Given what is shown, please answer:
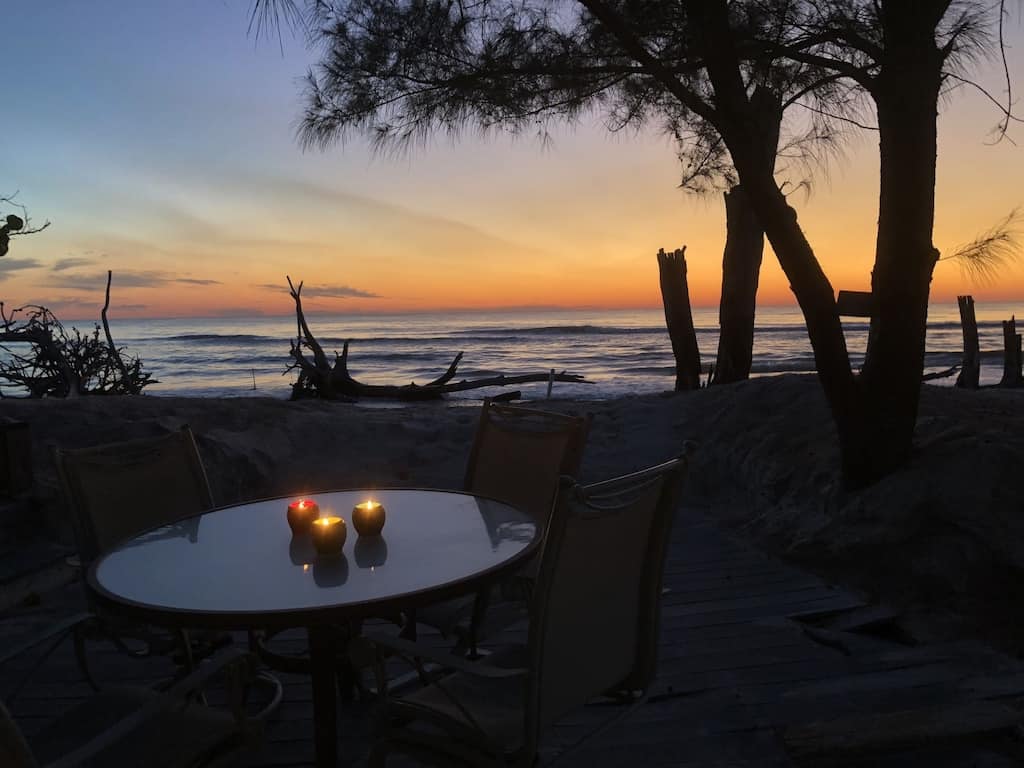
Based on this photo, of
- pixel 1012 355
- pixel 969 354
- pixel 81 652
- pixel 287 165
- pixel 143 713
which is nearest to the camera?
pixel 143 713

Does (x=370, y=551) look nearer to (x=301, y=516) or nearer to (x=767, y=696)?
(x=301, y=516)

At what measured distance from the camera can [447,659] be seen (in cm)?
139

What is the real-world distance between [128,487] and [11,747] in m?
1.63

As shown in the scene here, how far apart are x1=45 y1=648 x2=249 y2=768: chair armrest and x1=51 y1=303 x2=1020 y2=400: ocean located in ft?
38.9

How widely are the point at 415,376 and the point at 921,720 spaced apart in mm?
21443

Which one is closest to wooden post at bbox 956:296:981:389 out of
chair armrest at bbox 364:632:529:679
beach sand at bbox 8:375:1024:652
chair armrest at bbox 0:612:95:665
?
beach sand at bbox 8:375:1024:652

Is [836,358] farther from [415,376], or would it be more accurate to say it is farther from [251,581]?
[415,376]

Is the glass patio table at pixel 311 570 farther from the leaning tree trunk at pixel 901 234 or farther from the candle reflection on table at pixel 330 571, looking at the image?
the leaning tree trunk at pixel 901 234

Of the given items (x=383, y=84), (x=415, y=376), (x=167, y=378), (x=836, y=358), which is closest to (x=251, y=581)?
(x=836, y=358)

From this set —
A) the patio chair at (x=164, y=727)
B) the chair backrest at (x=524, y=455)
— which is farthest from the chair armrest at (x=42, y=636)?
the chair backrest at (x=524, y=455)

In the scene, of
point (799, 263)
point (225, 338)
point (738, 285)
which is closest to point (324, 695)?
point (799, 263)

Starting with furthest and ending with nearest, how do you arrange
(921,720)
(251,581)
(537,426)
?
(537,426) → (921,720) → (251,581)

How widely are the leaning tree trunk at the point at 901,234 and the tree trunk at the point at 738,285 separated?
398 cm

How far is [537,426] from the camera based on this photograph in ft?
9.66
